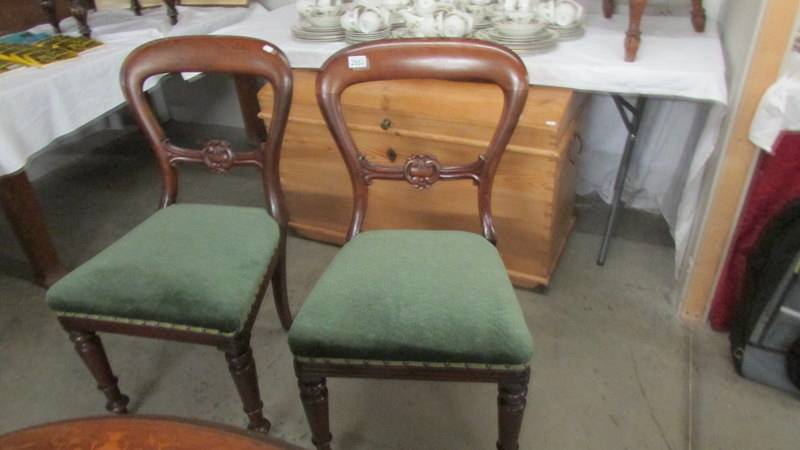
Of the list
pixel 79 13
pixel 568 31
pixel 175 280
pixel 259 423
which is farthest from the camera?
pixel 79 13

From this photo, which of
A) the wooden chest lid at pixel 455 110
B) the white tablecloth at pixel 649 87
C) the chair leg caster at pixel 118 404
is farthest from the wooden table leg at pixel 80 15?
the chair leg caster at pixel 118 404

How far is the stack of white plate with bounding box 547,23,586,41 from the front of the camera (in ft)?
4.58

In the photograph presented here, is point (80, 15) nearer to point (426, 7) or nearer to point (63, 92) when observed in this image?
point (63, 92)

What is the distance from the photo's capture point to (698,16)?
1.41 m

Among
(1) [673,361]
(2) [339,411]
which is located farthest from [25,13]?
(1) [673,361]

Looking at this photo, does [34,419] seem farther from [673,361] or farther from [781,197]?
[781,197]

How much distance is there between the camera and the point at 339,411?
1256 mm

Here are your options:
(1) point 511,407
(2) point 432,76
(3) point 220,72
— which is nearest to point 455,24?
(2) point 432,76

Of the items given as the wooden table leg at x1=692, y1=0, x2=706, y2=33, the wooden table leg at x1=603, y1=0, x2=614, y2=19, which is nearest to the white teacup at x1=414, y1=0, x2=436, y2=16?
the wooden table leg at x1=603, y1=0, x2=614, y2=19

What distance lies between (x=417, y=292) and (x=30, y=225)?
1.30 metres

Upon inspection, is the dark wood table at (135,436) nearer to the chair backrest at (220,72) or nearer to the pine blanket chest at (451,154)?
the chair backrest at (220,72)

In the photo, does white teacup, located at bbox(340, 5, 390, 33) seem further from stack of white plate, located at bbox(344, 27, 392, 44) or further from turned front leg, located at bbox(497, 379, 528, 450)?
turned front leg, located at bbox(497, 379, 528, 450)

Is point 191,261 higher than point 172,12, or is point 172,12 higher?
point 172,12

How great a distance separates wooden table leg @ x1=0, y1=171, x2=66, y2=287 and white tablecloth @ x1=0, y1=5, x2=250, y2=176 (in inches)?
4.8
